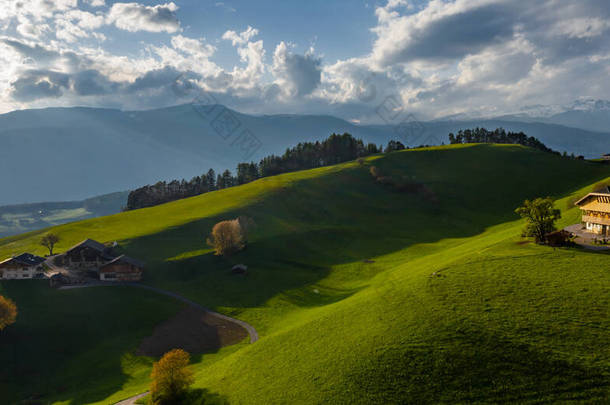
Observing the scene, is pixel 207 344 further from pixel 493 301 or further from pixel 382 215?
pixel 382 215

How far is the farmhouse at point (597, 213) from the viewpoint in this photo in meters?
50.8

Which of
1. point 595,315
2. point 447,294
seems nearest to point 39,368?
point 447,294

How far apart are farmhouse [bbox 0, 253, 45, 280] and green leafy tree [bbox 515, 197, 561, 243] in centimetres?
10505

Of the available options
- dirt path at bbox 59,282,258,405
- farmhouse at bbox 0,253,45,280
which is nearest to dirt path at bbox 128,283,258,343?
dirt path at bbox 59,282,258,405

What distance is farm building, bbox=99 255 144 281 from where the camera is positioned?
82438 millimetres

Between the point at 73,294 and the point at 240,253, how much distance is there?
3966 centimetres

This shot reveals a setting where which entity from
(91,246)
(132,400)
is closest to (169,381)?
(132,400)

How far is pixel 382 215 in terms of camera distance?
124 meters

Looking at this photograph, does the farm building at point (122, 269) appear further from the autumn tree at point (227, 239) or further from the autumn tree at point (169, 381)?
the autumn tree at point (169, 381)

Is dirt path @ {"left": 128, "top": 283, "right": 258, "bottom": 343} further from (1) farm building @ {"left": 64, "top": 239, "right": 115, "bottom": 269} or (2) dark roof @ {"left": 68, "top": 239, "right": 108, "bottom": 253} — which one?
(2) dark roof @ {"left": 68, "top": 239, "right": 108, "bottom": 253}

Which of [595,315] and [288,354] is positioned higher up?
[595,315]

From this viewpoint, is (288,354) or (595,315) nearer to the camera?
(595,315)

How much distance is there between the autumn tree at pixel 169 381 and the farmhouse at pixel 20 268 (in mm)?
66319

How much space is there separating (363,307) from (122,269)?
6737cm
